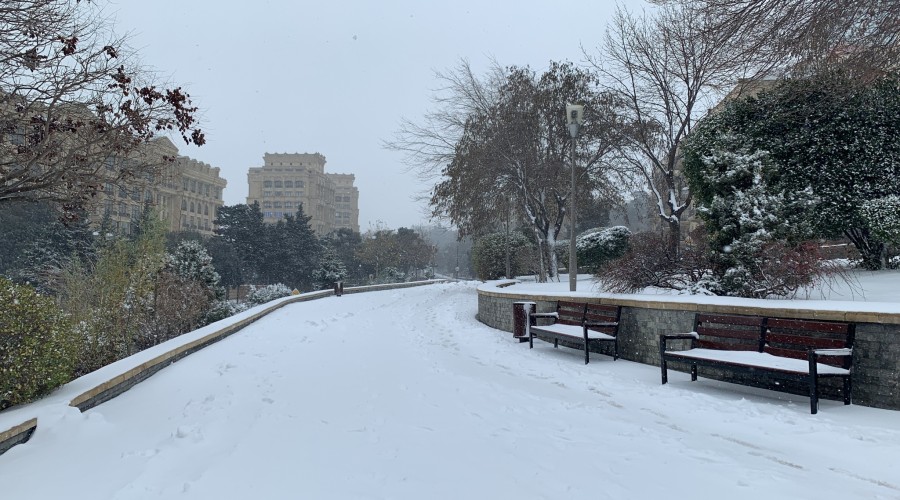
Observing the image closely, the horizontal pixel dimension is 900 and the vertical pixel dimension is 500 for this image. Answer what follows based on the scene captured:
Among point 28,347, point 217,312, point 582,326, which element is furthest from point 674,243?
point 217,312

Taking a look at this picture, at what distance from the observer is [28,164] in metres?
4.58

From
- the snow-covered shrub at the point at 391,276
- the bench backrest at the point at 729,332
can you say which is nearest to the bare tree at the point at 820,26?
the bench backrest at the point at 729,332

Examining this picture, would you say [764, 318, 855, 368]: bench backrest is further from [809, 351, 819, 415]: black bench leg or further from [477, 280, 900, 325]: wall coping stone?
[809, 351, 819, 415]: black bench leg

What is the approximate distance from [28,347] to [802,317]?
25.4ft

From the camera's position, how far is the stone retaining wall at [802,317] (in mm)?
5176

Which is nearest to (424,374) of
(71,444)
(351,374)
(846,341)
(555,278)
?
(351,374)

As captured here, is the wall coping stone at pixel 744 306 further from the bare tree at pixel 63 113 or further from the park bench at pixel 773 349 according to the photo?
the bare tree at pixel 63 113

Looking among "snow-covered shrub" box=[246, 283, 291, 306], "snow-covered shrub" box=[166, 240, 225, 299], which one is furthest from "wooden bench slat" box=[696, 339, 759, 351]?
"snow-covered shrub" box=[246, 283, 291, 306]

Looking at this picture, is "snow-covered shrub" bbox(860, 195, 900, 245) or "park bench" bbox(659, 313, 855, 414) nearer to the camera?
"park bench" bbox(659, 313, 855, 414)

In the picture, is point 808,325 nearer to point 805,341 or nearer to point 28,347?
point 805,341

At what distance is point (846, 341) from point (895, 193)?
6.35m

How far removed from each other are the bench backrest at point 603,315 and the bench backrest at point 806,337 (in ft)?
7.75

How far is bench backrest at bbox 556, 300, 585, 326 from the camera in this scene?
9.31 meters

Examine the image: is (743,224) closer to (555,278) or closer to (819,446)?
(819,446)
